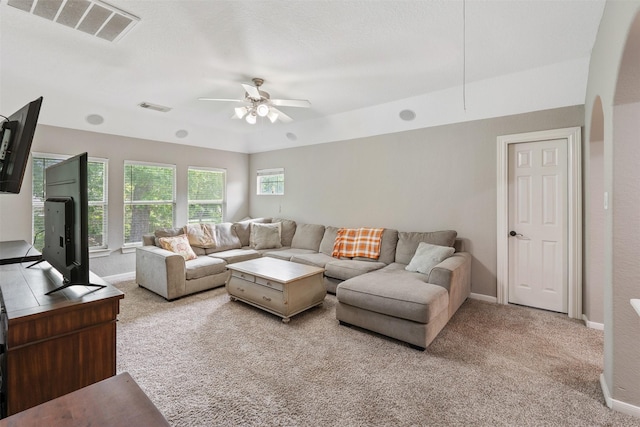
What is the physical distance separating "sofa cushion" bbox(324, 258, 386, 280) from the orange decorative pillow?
200 cm

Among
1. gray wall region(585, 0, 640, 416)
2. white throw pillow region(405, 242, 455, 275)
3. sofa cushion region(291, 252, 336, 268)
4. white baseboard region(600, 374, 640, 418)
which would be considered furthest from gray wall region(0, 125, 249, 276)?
white baseboard region(600, 374, 640, 418)

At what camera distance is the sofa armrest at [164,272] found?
381 centimetres

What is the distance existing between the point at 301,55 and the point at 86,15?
168 centimetres

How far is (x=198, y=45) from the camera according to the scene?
2688 mm

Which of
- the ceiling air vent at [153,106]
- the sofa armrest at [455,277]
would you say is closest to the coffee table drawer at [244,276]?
the sofa armrest at [455,277]

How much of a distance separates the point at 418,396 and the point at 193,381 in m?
1.58

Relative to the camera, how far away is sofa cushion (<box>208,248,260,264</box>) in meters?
4.67

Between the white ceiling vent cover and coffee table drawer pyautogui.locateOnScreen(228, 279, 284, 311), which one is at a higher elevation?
the white ceiling vent cover

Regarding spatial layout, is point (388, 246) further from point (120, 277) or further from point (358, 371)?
point (120, 277)

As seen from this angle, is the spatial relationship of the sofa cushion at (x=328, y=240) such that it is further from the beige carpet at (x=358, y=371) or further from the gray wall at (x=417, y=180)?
the beige carpet at (x=358, y=371)

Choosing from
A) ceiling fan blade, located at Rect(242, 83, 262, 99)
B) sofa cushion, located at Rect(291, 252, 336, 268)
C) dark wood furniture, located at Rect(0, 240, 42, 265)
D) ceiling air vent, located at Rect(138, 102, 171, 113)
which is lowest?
sofa cushion, located at Rect(291, 252, 336, 268)

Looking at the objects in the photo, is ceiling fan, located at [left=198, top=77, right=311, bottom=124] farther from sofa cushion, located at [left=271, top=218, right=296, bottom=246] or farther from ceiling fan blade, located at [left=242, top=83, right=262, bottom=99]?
sofa cushion, located at [left=271, top=218, right=296, bottom=246]

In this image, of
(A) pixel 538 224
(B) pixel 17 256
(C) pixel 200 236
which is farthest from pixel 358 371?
(C) pixel 200 236

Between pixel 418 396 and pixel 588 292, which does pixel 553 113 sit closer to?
pixel 588 292
